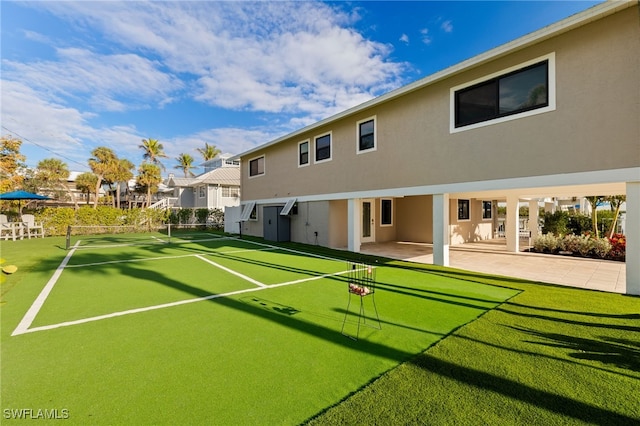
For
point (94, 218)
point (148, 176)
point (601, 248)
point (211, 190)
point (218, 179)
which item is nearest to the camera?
point (601, 248)

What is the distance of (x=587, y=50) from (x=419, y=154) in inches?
185

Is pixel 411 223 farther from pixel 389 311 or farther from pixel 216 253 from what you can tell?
pixel 389 311

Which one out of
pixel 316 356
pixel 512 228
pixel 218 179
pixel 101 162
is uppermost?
pixel 101 162

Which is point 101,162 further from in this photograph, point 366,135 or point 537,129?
point 537,129

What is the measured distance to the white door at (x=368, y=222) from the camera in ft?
50.3

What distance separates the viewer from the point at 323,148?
561 inches

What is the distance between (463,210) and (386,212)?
4.37 metres

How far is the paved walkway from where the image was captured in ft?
23.7

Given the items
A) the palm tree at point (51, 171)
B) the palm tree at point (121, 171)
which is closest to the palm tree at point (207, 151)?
the palm tree at point (121, 171)

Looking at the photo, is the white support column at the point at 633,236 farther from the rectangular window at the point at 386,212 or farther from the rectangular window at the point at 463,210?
the rectangular window at the point at 386,212

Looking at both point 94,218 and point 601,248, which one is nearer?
point 601,248

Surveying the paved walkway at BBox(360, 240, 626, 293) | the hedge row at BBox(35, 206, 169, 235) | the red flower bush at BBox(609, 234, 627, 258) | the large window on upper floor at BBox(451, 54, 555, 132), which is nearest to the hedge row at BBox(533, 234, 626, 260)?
the red flower bush at BBox(609, 234, 627, 258)

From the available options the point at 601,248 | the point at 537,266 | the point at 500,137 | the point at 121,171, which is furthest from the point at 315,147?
the point at 121,171

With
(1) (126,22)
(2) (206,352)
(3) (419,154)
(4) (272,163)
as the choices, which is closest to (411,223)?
(3) (419,154)
